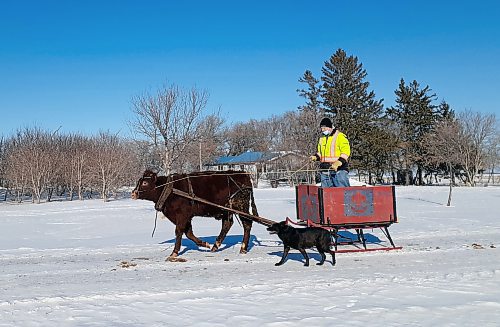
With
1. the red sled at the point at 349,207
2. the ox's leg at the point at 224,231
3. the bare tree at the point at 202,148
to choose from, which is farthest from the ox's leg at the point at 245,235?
the bare tree at the point at 202,148

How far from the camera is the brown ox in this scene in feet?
33.2

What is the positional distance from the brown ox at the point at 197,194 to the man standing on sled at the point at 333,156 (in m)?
1.67

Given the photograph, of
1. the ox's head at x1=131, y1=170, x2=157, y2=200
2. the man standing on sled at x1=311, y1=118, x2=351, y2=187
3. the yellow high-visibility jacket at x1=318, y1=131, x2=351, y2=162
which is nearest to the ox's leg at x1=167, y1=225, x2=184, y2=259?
the ox's head at x1=131, y1=170, x2=157, y2=200

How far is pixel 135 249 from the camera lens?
1166cm

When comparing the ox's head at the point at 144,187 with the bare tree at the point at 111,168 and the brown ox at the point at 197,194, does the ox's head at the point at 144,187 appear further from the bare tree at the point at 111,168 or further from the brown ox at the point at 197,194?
the bare tree at the point at 111,168

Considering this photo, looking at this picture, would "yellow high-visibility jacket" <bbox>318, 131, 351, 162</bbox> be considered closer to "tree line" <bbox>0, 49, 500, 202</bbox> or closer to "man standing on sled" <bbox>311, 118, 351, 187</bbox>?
"man standing on sled" <bbox>311, 118, 351, 187</bbox>

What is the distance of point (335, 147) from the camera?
10180 millimetres

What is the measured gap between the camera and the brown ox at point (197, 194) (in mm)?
10133

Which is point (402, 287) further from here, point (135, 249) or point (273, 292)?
point (135, 249)

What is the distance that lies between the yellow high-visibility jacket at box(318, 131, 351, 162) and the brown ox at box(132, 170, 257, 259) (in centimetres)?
180

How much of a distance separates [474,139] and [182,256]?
201 feet

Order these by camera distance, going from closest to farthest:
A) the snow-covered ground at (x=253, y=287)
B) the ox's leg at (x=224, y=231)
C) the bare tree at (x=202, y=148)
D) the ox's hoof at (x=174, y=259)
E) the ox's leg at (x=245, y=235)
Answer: the snow-covered ground at (x=253, y=287), the ox's hoof at (x=174, y=259), the ox's leg at (x=245, y=235), the ox's leg at (x=224, y=231), the bare tree at (x=202, y=148)

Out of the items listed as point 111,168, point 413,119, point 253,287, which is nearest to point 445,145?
point 413,119

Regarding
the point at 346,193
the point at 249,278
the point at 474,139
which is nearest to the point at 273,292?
the point at 249,278
